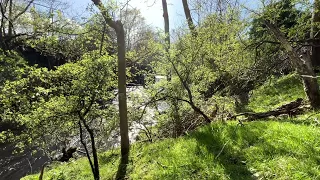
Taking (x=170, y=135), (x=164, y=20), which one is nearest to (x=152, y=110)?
(x=170, y=135)

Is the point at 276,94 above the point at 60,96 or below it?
below

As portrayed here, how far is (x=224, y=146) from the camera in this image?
446 centimetres

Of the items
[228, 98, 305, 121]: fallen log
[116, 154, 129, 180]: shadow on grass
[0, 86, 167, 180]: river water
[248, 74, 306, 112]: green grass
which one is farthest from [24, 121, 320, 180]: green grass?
[248, 74, 306, 112]: green grass

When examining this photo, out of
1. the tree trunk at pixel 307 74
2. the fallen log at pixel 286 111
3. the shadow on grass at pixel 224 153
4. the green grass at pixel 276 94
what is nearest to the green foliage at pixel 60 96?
the shadow on grass at pixel 224 153

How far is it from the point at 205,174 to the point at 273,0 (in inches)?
211

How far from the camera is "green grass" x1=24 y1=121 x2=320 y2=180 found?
338cm

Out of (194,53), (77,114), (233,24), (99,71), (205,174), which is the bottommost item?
(205,174)

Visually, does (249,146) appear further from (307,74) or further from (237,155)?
(307,74)

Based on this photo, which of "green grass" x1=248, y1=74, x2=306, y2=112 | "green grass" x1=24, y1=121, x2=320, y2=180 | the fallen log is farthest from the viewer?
"green grass" x1=248, y1=74, x2=306, y2=112

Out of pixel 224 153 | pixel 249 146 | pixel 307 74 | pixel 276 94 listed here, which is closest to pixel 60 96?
pixel 224 153

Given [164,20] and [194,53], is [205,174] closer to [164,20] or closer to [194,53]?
[194,53]

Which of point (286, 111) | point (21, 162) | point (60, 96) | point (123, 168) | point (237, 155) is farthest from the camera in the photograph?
point (21, 162)

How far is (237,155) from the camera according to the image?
4.11 m

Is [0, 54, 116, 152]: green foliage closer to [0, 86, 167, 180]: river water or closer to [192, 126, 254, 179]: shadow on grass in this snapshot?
[192, 126, 254, 179]: shadow on grass
